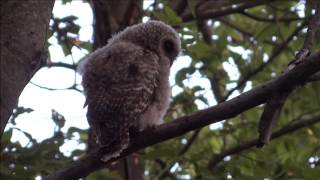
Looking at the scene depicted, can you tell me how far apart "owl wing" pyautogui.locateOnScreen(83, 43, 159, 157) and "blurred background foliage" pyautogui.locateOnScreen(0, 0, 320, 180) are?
46 centimetres

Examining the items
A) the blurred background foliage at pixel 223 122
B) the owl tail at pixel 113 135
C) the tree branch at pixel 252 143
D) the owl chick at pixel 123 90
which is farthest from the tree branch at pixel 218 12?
the owl tail at pixel 113 135

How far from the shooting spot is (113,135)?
2883 millimetres

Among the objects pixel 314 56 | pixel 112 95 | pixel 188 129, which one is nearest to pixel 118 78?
pixel 112 95

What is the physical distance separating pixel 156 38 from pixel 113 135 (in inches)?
33.8

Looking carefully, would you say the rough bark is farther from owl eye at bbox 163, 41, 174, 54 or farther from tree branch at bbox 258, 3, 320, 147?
owl eye at bbox 163, 41, 174, 54

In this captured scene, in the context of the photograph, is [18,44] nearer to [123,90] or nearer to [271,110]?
[271,110]

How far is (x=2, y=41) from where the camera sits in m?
1.76

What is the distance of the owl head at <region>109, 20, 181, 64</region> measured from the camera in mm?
3514

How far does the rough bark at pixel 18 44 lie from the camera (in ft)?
5.69

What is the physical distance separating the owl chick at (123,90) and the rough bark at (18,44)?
2.84ft

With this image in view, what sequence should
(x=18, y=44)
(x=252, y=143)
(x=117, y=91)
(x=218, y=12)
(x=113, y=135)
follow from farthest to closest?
(x=218, y=12) → (x=252, y=143) → (x=117, y=91) → (x=113, y=135) → (x=18, y=44)

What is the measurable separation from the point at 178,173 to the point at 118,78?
48.3 inches

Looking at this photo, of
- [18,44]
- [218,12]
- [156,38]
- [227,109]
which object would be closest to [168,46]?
[156,38]

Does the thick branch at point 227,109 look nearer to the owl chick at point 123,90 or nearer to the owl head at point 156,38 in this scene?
the owl chick at point 123,90
